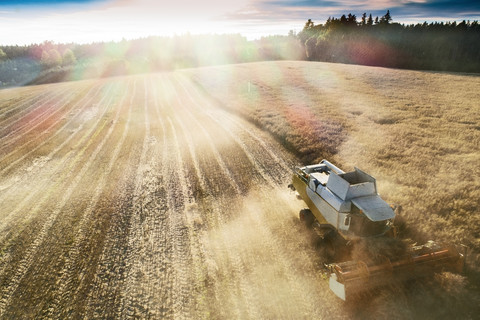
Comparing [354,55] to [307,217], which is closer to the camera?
[307,217]

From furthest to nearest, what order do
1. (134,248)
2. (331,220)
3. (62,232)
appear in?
(62,232), (134,248), (331,220)

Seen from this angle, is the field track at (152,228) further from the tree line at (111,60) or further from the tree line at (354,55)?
the tree line at (354,55)

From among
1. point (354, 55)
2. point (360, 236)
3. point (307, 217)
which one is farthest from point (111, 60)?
point (360, 236)

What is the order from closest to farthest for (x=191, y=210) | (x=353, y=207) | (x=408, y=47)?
(x=353, y=207) < (x=191, y=210) < (x=408, y=47)

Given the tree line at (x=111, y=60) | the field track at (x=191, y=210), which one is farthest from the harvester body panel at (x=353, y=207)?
the tree line at (x=111, y=60)

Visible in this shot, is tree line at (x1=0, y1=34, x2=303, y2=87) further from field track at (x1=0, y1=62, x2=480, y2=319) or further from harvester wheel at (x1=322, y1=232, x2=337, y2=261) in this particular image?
harvester wheel at (x1=322, y1=232, x2=337, y2=261)

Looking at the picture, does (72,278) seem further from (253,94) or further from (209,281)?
(253,94)

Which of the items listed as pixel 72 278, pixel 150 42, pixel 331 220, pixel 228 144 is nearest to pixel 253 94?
pixel 228 144

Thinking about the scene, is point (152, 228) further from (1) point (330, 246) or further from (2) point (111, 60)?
(2) point (111, 60)
